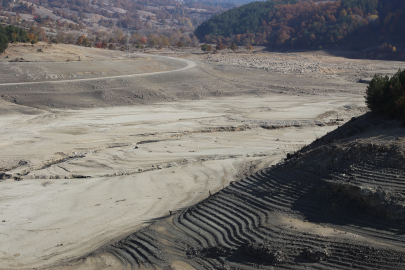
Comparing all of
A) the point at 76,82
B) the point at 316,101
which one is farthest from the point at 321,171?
the point at 76,82

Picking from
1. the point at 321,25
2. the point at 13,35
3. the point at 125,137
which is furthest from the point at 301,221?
the point at 321,25

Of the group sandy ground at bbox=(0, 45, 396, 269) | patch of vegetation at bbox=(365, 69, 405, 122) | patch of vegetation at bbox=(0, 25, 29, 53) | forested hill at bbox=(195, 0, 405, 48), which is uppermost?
forested hill at bbox=(195, 0, 405, 48)

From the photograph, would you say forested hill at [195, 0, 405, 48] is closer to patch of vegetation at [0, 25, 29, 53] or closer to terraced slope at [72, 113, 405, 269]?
patch of vegetation at [0, 25, 29, 53]

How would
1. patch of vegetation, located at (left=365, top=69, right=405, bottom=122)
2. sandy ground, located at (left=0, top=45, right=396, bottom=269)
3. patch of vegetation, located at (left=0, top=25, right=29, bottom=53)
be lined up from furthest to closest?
patch of vegetation, located at (left=0, top=25, right=29, bottom=53), patch of vegetation, located at (left=365, top=69, right=405, bottom=122), sandy ground, located at (left=0, top=45, right=396, bottom=269)

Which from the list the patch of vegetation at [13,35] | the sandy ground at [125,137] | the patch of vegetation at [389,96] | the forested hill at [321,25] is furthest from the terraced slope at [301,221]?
the forested hill at [321,25]

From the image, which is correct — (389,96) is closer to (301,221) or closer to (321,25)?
(301,221)

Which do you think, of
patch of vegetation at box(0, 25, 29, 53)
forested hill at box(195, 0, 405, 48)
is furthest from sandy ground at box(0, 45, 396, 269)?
forested hill at box(195, 0, 405, 48)

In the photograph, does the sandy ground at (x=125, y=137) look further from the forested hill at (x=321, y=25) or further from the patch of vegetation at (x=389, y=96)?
the forested hill at (x=321, y=25)

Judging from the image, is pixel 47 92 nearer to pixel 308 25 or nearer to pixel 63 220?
pixel 63 220
